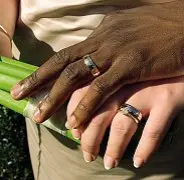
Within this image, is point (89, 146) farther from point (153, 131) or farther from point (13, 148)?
point (13, 148)

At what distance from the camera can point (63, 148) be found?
1546 mm

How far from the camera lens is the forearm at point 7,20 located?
Result: 1.37 m

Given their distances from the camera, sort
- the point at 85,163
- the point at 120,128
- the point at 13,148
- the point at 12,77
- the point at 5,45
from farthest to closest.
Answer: the point at 13,148 → the point at 85,163 → the point at 5,45 → the point at 12,77 → the point at 120,128

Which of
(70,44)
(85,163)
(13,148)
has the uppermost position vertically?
(70,44)

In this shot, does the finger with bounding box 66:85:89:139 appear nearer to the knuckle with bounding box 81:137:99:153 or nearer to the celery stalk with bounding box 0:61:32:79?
the knuckle with bounding box 81:137:99:153

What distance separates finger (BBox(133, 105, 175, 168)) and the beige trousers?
0.28ft

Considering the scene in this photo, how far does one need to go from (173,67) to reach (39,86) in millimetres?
271

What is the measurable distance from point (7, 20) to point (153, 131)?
0.59 meters

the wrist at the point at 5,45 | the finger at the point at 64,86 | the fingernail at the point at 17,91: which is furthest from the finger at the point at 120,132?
the wrist at the point at 5,45

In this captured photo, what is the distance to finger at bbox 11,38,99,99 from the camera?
1104 millimetres

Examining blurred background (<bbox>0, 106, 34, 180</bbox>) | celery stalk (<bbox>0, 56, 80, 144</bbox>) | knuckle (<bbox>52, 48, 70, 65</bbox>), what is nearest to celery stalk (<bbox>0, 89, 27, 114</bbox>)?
celery stalk (<bbox>0, 56, 80, 144</bbox>)

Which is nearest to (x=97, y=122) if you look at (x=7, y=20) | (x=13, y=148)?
(x=7, y=20)

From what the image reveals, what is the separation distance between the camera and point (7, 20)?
4.75 ft

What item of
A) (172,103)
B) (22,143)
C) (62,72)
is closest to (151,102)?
(172,103)
